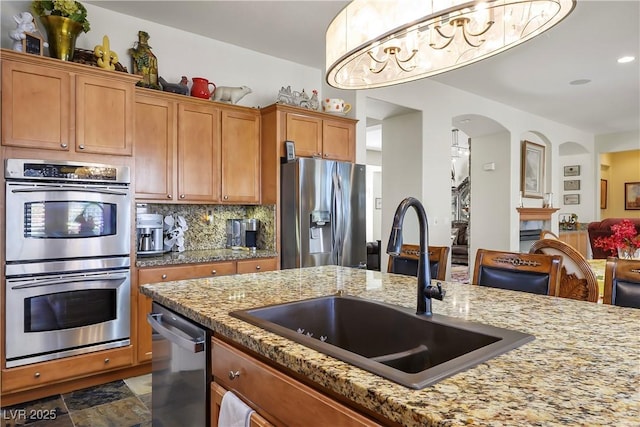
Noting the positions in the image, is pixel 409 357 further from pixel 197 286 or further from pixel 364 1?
pixel 364 1

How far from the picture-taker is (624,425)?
597mm

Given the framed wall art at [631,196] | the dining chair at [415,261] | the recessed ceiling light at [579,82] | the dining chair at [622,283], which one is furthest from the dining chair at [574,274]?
the framed wall art at [631,196]

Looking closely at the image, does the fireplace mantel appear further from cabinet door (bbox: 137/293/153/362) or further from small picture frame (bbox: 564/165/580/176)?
cabinet door (bbox: 137/293/153/362)

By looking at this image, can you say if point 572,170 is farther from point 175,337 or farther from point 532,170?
point 175,337

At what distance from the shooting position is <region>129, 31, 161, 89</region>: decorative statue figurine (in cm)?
325

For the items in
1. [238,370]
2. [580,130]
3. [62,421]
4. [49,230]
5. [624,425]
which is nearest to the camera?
[624,425]

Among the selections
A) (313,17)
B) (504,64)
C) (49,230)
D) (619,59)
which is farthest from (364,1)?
(619,59)

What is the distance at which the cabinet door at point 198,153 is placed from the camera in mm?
3328

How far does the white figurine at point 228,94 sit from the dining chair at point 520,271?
261cm

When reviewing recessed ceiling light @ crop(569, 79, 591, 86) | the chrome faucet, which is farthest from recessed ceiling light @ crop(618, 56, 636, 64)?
the chrome faucet

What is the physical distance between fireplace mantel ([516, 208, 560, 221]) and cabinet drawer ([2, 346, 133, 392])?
5990mm

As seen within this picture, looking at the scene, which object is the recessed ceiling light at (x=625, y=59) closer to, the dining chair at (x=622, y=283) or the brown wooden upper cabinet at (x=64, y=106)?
the dining chair at (x=622, y=283)

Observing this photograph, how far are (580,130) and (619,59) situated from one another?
4.18 m

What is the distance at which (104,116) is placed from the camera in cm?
281
